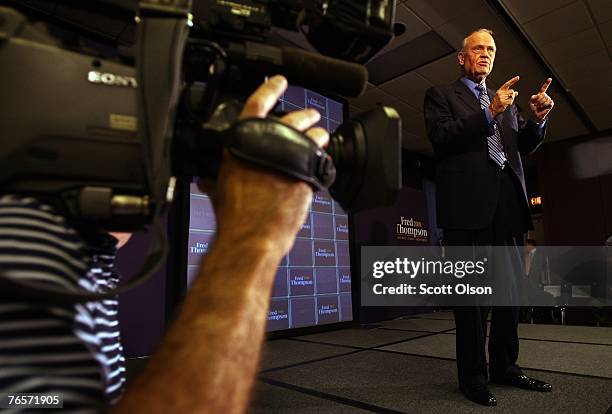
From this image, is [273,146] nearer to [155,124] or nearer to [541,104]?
[155,124]

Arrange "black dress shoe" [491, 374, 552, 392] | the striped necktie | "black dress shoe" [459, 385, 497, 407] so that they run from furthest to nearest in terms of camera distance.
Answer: the striped necktie → "black dress shoe" [491, 374, 552, 392] → "black dress shoe" [459, 385, 497, 407]

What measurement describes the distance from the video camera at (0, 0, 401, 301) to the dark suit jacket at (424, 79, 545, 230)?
1083 mm

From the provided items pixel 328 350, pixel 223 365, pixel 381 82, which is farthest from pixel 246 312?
pixel 381 82

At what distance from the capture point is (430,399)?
1.31m

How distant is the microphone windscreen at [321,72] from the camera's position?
471mm

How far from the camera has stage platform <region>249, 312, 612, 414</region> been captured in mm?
1239

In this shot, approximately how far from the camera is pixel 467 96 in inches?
62.6

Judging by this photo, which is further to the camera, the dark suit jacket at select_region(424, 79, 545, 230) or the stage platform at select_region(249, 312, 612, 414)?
the dark suit jacket at select_region(424, 79, 545, 230)

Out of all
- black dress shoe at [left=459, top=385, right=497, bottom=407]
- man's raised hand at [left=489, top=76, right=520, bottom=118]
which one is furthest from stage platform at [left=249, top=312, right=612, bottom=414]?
man's raised hand at [left=489, top=76, right=520, bottom=118]

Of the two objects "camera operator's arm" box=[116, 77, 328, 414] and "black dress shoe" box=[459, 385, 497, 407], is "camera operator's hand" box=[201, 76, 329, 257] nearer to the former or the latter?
"camera operator's arm" box=[116, 77, 328, 414]

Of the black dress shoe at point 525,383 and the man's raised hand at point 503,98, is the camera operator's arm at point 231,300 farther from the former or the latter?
the black dress shoe at point 525,383

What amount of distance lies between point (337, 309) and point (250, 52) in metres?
3.08

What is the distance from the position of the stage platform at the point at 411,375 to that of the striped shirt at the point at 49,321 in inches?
30.1

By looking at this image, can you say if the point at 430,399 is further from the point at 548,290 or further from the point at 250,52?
the point at 548,290
